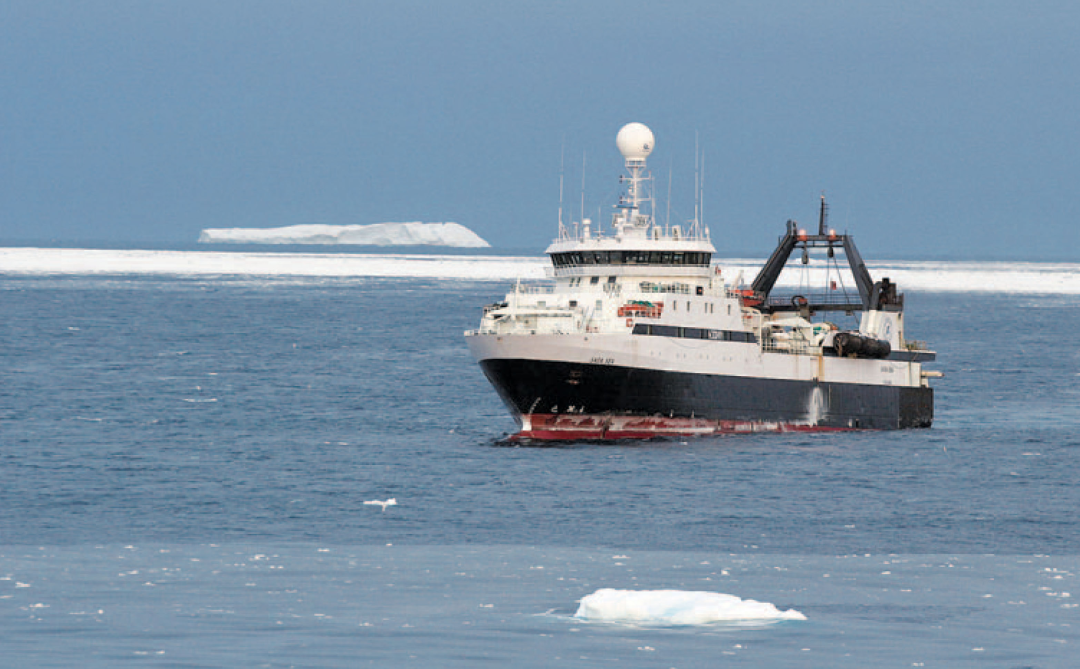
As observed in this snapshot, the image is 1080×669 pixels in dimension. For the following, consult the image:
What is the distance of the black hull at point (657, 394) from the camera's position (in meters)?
54.2

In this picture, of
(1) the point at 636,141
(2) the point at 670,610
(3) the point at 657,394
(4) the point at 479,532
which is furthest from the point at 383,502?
(1) the point at 636,141

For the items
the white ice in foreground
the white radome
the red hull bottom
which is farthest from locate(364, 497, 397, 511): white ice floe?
the white radome

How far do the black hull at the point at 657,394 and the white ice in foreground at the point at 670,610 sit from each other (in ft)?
92.5

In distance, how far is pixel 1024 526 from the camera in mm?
37500

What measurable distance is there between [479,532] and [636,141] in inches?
1187

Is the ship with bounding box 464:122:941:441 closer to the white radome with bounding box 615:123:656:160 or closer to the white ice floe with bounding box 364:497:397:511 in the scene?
the white radome with bounding box 615:123:656:160

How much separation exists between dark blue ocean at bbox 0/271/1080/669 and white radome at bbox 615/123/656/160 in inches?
476

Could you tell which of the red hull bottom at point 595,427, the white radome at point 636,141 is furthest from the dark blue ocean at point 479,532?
the white radome at point 636,141

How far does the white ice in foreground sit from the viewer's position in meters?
25.6

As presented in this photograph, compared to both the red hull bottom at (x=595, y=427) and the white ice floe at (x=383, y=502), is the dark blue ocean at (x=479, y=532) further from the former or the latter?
the red hull bottom at (x=595, y=427)

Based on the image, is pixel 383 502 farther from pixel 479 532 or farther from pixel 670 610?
pixel 670 610

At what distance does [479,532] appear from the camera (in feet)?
116

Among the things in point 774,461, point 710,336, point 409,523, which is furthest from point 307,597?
point 710,336

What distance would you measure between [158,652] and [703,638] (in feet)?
27.7
